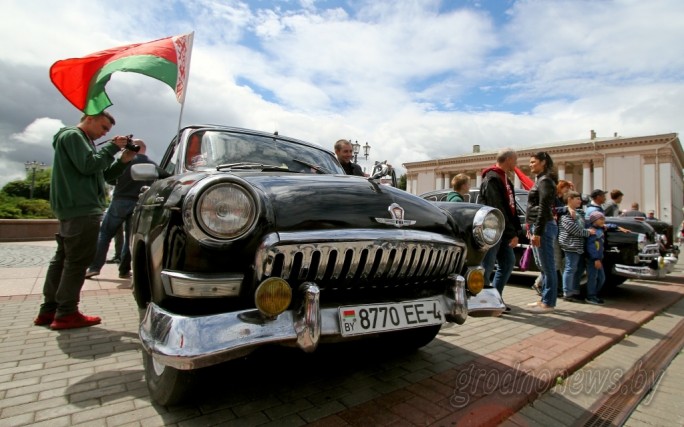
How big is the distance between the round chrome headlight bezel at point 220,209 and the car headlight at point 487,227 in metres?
1.49

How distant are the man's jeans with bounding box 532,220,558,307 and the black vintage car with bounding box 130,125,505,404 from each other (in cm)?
253

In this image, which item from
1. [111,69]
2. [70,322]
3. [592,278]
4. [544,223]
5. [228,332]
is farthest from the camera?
[592,278]

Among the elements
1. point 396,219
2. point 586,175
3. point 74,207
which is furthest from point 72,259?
point 586,175

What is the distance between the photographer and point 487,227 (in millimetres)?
2621

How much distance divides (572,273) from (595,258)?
357 millimetres

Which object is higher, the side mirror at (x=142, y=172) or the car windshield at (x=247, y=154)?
the car windshield at (x=247, y=154)

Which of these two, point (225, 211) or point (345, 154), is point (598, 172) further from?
point (225, 211)

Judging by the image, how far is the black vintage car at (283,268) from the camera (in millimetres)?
1670

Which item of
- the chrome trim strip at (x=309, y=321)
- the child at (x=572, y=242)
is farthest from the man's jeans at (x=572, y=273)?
the chrome trim strip at (x=309, y=321)

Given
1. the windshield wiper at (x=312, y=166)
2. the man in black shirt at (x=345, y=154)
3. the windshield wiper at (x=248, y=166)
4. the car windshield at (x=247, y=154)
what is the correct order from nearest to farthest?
the windshield wiper at (x=248, y=166) → the car windshield at (x=247, y=154) → the windshield wiper at (x=312, y=166) → the man in black shirt at (x=345, y=154)

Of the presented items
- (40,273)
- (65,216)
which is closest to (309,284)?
(65,216)

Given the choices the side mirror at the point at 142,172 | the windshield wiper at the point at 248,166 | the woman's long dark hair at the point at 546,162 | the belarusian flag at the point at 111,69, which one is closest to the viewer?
the side mirror at the point at 142,172

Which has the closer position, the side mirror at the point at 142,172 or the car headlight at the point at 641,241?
the side mirror at the point at 142,172

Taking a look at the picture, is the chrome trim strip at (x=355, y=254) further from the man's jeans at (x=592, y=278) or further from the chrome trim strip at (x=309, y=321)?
the man's jeans at (x=592, y=278)
